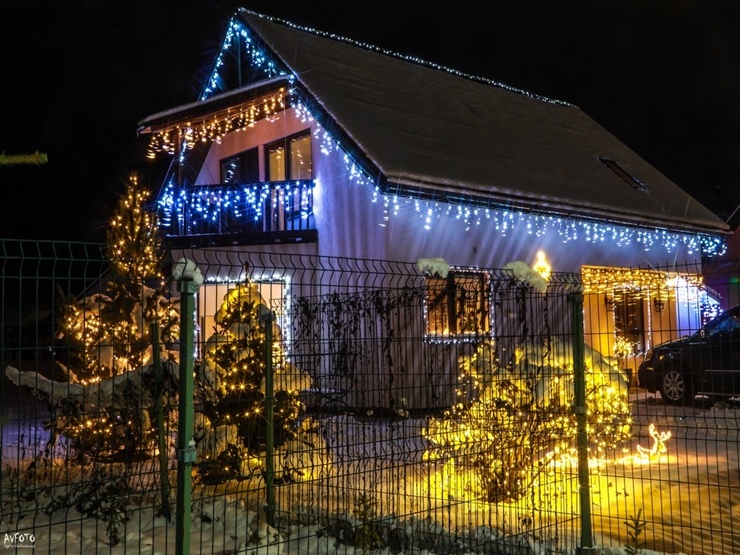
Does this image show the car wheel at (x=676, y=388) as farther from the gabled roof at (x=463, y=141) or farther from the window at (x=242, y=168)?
the window at (x=242, y=168)

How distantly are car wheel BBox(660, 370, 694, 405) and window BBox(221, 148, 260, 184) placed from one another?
9909 mm

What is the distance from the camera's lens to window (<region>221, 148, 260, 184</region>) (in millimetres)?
16281

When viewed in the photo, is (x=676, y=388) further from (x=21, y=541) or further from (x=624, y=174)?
(x=624, y=174)

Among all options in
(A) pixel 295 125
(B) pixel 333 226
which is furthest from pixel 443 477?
(A) pixel 295 125

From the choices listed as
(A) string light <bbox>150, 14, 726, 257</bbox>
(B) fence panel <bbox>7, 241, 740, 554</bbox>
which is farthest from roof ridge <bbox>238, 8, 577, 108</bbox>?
(B) fence panel <bbox>7, 241, 740, 554</bbox>

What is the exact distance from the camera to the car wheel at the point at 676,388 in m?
5.69

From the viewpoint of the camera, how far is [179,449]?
3986 mm

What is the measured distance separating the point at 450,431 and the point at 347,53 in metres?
13.2

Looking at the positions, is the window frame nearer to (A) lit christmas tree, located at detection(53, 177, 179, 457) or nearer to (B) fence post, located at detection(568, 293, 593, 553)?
(A) lit christmas tree, located at detection(53, 177, 179, 457)

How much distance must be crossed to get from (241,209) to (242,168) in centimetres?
245

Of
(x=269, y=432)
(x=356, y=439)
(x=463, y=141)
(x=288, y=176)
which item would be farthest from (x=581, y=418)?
(x=288, y=176)

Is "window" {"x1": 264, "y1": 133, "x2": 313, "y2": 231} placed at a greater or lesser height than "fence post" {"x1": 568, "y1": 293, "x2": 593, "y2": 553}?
greater

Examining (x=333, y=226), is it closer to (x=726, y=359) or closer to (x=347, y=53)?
(x=347, y=53)

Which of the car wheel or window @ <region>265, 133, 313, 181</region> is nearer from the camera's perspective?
the car wheel
